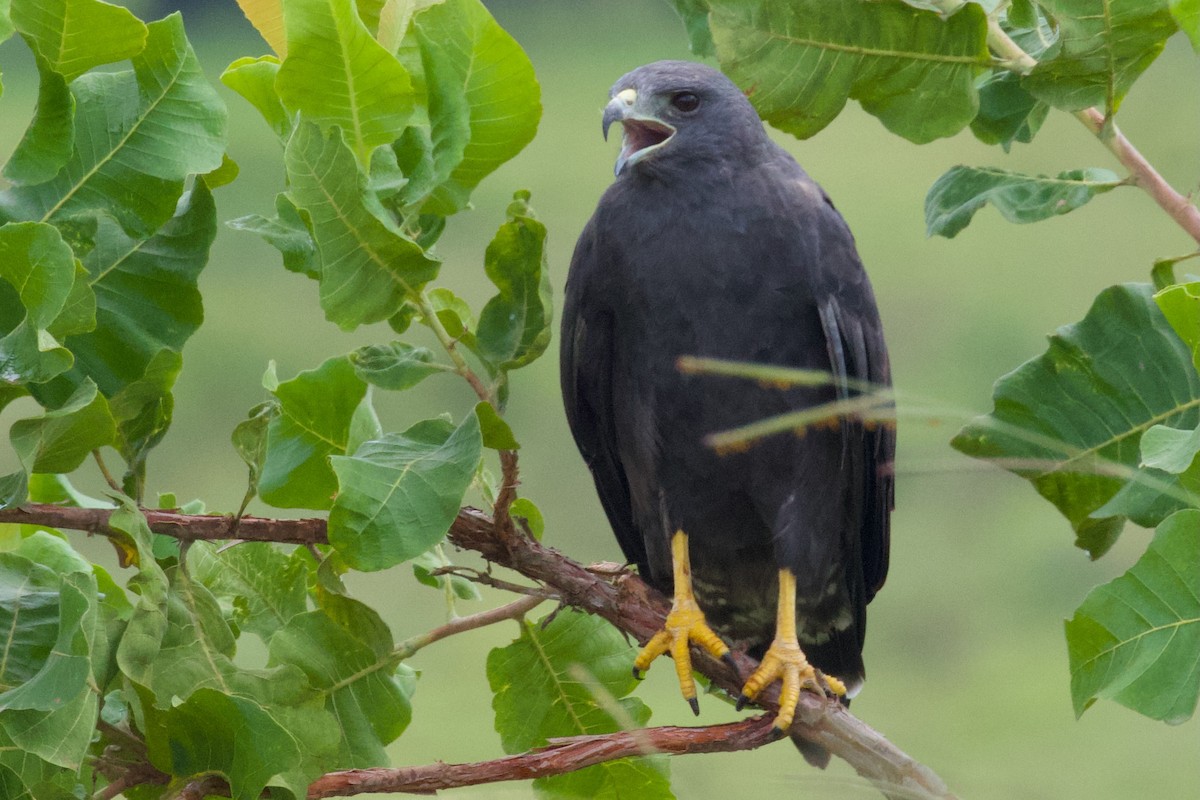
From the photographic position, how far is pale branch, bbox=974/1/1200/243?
1.19m

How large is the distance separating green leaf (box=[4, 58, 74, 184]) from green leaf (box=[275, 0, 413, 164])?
0.21 meters

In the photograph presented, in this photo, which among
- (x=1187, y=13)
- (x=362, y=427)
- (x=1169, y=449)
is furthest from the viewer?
(x=362, y=427)

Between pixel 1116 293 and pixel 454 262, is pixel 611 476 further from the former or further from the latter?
pixel 454 262

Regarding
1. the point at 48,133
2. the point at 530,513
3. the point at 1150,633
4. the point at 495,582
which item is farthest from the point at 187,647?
the point at 1150,633

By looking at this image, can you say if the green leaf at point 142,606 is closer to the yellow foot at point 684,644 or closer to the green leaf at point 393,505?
the green leaf at point 393,505

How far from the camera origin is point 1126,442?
1229 millimetres

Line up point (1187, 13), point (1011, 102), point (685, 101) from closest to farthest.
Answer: point (1187, 13), point (1011, 102), point (685, 101)

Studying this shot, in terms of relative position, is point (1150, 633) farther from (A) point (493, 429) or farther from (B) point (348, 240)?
(B) point (348, 240)

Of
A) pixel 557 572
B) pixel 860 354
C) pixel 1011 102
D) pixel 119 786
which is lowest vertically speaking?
pixel 119 786

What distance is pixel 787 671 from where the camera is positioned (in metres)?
1.48

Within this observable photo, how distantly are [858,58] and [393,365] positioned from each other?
1.92 ft

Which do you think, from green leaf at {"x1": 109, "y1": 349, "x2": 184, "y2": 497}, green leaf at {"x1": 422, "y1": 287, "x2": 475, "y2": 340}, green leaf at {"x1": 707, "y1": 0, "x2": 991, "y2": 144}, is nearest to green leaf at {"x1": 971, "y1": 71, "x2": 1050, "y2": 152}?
green leaf at {"x1": 707, "y1": 0, "x2": 991, "y2": 144}

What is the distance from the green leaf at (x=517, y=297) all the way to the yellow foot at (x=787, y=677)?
0.49 m

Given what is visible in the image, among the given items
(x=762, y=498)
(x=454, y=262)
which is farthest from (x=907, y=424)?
(x=454, y=262)
